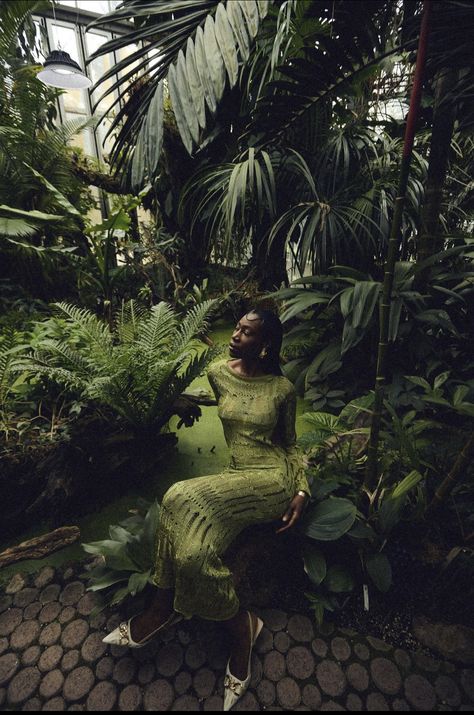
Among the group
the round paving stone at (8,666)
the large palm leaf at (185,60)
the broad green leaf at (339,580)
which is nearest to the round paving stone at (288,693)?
the broad green leaf at (339,580)

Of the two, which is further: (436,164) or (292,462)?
(436,164)

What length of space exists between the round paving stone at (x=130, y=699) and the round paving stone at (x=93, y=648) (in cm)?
16

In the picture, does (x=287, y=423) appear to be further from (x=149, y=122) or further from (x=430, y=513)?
(x=149, y=122)

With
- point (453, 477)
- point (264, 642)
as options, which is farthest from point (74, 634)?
point (453, 477)

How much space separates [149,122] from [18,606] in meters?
1.93

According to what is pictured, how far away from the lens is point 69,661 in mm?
1196

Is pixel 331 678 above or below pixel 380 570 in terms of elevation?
below

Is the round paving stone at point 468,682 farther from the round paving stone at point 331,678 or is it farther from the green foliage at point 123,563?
the green foliage at point 123,563

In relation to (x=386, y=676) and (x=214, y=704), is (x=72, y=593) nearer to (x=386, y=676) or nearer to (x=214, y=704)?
(x=214, y=704)

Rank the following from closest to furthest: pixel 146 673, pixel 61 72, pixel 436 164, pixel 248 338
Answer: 1. pixel 146 673
2. pixel 248 338
3. pixel 436 164
4. pixel 61 72

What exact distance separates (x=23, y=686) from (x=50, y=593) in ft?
0.99

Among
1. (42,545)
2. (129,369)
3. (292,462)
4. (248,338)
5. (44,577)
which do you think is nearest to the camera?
(248,338)

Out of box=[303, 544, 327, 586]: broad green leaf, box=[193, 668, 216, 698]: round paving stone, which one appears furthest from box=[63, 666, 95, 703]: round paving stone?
box=[303, 544, 327, 586]: broad green leaf

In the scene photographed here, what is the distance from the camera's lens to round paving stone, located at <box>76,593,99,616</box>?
4.40 feet
